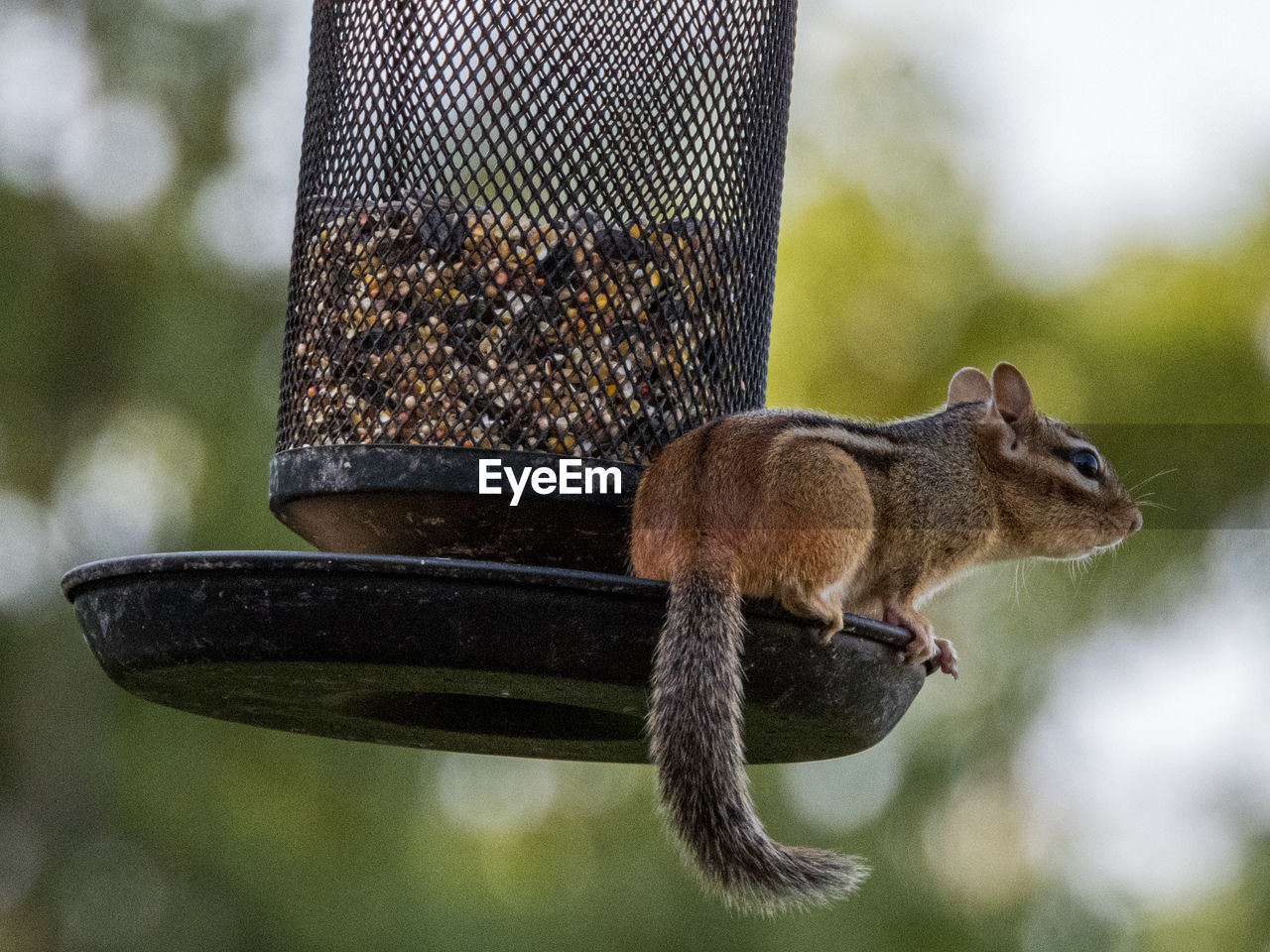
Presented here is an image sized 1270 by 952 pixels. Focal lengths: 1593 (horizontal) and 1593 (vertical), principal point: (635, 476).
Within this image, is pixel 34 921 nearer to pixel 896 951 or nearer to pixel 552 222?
pixel 896 951

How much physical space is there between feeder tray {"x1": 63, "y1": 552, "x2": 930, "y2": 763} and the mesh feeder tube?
439mm

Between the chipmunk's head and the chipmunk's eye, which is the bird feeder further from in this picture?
the chipmunk's eye

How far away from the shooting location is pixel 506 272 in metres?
3.37

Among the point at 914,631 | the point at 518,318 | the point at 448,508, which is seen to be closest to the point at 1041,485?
the point at 914,631

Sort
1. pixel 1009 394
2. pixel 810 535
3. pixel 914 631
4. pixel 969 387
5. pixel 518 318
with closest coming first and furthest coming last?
pixel 810 535 → pixel 518 318 → pixel 914 631 → pixel 1009 394 → pixel 969 387

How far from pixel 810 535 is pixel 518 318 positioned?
30.0 inches

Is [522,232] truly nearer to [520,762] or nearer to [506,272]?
[506,272]

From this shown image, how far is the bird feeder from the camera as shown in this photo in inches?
127

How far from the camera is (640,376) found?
3.45 metres

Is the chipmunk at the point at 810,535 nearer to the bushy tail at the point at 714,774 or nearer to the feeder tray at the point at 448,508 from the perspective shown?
the bushy tail at the point at 714,774

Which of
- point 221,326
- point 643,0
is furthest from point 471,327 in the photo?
point 221,326

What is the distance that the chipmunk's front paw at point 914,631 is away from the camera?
3.21m

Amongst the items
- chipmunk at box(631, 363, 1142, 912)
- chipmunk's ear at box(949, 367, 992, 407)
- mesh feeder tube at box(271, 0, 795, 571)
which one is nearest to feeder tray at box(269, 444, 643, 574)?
mesh feeder tube at box(271, 0, 795, 571)

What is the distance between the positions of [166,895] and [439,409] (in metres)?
7.16
